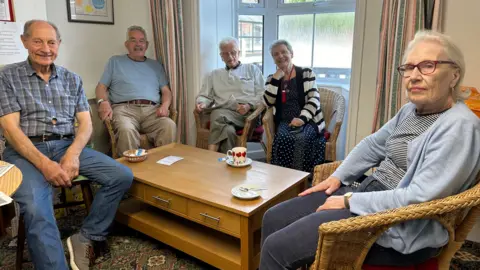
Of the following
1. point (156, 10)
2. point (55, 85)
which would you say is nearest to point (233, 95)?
point (156, 10)

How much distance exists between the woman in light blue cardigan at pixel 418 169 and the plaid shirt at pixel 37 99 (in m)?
1.44

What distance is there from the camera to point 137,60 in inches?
128

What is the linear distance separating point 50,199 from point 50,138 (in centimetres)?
43

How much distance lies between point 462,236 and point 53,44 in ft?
7.15

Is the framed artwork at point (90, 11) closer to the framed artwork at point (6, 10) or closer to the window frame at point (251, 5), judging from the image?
the framed artwork at point (6, 10)

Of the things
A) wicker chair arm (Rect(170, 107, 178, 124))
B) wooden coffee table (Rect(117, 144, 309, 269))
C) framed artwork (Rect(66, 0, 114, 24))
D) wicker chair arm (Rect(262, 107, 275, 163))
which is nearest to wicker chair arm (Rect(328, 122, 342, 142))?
wicker chair arm (Rect(262, 107, 275, 163))

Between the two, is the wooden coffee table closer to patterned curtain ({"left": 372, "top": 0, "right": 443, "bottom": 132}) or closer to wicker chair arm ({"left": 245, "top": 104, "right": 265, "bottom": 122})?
wicker chair arm ({"left": 245, "top": 104, "right": 265, "bottom": 122})

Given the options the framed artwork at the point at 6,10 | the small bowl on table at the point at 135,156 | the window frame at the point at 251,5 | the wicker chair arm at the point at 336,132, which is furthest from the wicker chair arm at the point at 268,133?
the framed artwork at the point at 6,10

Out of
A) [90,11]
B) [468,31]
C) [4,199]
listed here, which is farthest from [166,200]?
[90,11]

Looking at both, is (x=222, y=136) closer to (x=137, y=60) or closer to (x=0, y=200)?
(x=137, y=60)

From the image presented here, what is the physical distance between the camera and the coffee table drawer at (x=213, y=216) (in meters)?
1.64

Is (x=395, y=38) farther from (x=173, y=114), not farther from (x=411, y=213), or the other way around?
(x=173, y=114)

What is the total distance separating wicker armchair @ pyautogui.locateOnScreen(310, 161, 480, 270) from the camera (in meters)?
1.03

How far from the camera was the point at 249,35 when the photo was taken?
3.77 metres
